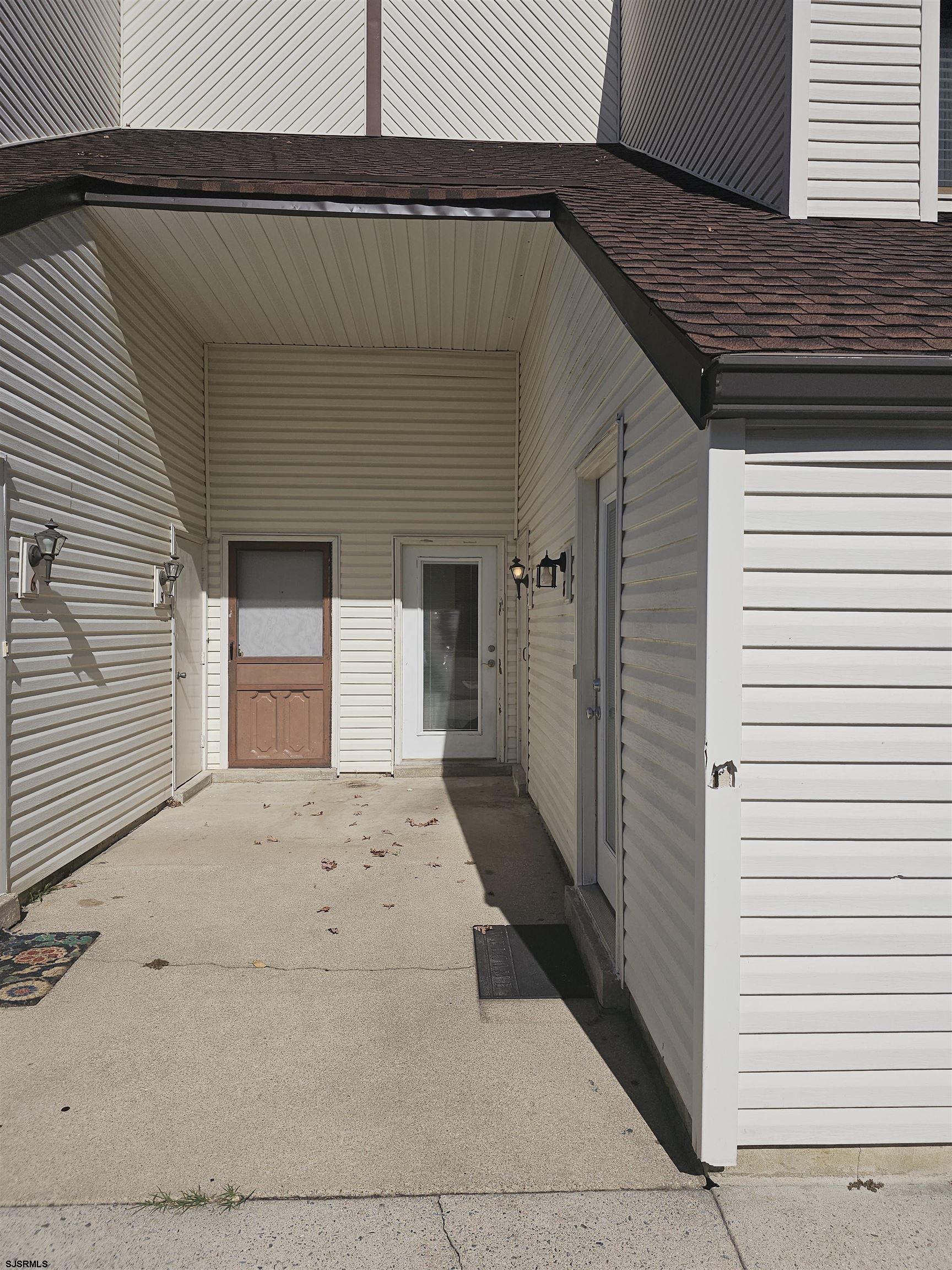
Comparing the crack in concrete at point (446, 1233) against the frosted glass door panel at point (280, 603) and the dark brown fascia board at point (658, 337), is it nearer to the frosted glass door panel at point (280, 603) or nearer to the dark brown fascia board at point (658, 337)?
the dark brown fascia board at point (658, 337)

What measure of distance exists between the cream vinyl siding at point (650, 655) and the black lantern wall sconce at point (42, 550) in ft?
9.27

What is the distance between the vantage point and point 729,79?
4.61m

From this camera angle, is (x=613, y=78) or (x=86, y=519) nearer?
(x=86, y=519)

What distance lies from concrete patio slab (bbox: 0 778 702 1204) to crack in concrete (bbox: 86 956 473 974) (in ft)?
0.04

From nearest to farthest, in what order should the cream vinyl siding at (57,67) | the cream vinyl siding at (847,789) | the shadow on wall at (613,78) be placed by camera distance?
1. the cream vinyl siding at (847,789)
2. the cream vinyl siding at (57,67)
3. the shadow on wall at (613,78)

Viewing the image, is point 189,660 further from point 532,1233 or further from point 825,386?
point 825,386

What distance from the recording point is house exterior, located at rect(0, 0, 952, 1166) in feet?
6.88

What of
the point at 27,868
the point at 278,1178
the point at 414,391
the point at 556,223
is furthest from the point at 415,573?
the point at 278,1178

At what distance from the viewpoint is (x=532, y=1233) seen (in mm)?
1933

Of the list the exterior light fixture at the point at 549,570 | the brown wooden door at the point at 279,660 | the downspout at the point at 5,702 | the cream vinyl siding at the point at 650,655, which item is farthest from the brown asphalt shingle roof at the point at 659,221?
the brown wooden door at the point at 279,660

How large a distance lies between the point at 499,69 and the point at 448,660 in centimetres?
547

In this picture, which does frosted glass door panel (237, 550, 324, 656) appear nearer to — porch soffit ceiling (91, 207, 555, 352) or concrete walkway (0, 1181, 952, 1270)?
porch soffit ceiling (91, 207, 555, 352)

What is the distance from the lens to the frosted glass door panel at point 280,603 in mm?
7230

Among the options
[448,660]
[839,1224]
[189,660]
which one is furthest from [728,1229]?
[189,660]
